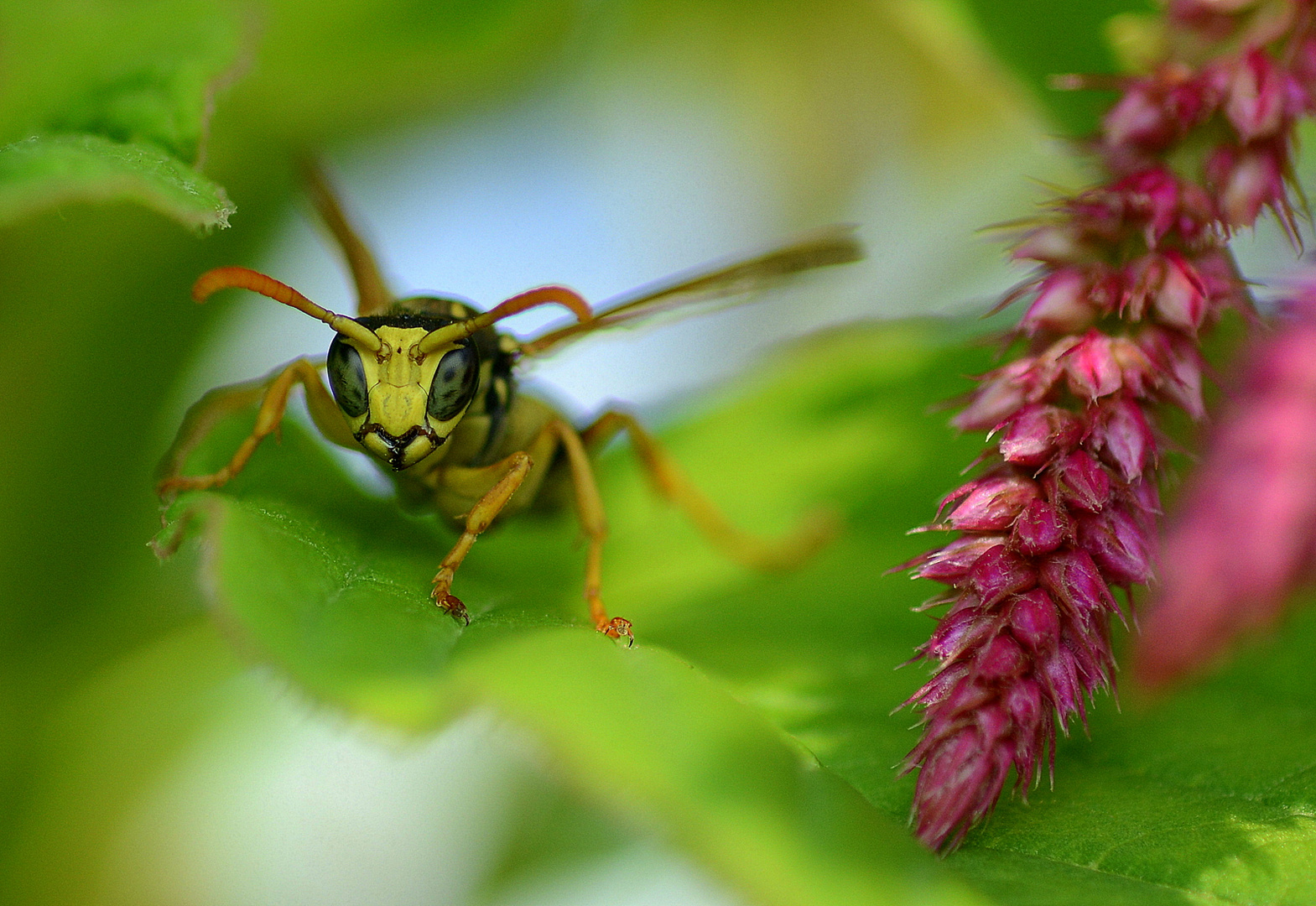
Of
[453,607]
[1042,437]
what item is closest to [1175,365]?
[1042,437]

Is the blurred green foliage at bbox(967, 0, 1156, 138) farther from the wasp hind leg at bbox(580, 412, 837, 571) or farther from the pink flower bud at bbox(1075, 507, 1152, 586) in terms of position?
the pink flower bud at bbox(1075, 507, 1152, 586)

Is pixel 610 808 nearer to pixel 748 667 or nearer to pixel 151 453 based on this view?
pixel 748 667

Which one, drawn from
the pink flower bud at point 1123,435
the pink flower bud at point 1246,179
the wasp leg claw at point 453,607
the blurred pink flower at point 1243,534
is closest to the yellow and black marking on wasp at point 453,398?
the wasp leg claw at point 453,607

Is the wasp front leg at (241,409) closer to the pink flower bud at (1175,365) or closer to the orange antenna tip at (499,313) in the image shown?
the orange antenna tip at (499,313)

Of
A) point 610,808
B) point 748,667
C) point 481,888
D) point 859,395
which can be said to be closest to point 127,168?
point 610,808

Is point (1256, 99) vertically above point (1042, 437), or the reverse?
point (1256, 99)

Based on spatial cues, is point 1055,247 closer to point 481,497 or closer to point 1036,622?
point 1036,622
